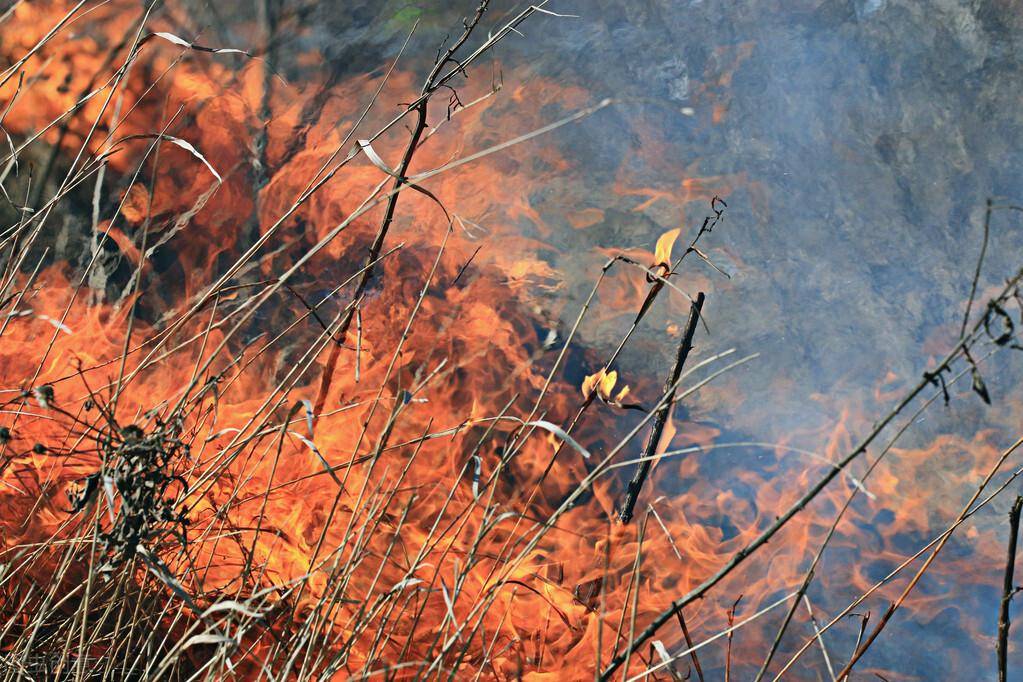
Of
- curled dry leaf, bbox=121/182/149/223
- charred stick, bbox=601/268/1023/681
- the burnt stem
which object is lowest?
the burnt stem

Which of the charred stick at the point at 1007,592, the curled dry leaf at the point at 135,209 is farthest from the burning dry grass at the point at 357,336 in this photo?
the charred stick at the point at 1007,592

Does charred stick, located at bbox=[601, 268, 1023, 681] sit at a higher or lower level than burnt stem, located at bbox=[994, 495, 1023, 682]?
higher

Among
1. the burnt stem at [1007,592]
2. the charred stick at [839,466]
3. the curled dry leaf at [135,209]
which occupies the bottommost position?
the burnt stem at [1007,592]

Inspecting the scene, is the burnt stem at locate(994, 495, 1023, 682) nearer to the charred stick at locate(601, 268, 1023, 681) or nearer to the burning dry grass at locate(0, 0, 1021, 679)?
the charred stick at locate(601, 268, 1023, 681)

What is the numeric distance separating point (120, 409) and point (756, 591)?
144cm

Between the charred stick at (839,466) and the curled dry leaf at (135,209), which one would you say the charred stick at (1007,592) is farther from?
the curled dry leaf at (135,209)

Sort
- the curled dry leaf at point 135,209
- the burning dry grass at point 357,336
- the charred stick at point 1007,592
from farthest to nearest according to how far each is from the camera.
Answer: the curled dry leaf at point 135,209, the burning dry grass at point 357,336, the charred stick at point 1007,592

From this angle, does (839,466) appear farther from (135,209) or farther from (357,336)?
(135,209)

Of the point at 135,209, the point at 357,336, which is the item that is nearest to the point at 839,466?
the point at 357,336

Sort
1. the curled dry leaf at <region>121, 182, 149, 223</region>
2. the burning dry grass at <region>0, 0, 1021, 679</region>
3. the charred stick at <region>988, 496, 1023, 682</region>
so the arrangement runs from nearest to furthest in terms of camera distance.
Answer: the charred stick at <region>988, 496, 1023, 682</region>, the burning dry grass at <region>0, 0, 1021, 679</region>, the curled dry leaf at <region>121, 182, 149, 223</region>

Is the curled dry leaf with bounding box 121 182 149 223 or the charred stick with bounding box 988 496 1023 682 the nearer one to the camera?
the charred stick with bounding box 988 496 1023 682

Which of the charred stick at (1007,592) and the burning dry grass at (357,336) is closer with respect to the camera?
the charred stick at (1007,592)

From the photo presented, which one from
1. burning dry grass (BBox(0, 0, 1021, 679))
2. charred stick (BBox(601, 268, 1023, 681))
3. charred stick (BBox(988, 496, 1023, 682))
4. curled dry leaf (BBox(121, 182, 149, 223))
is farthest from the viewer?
curled dry leaf (BBox(121, 182, 149, 223))

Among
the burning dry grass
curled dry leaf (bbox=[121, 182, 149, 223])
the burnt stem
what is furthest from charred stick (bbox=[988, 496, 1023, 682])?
curled dry leaf (bbox=[121, 182, 149, 223])
